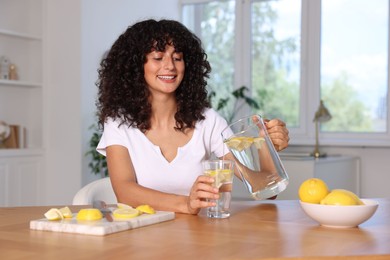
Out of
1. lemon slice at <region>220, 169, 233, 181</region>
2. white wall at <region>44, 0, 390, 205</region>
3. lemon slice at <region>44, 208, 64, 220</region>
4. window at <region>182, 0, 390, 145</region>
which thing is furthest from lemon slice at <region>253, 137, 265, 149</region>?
window at <region>182, 0, 390, 145</region>

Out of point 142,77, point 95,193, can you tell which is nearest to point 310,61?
point 142,77

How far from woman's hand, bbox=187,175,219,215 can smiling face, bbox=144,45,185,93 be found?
0.62 metres

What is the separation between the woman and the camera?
7.63ft

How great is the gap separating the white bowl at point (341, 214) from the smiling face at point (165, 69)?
82cm

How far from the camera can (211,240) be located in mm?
1494

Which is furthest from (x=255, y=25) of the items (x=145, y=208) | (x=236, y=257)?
(x=236, y=257)

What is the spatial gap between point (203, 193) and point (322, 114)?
3140 mm

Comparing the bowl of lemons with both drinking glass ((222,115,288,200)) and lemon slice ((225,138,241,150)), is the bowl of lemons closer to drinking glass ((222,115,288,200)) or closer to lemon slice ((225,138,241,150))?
drinking glass ((222,115,288,200))

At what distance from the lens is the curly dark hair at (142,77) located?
2.39 metres

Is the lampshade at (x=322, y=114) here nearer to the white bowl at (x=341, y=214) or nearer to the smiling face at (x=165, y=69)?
the smiling face at (x=165, y=69)

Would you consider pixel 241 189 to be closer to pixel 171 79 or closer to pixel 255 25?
pixel 255 25

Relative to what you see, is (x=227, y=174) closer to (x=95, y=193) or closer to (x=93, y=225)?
(x=93, y=225)

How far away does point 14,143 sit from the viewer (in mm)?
4645

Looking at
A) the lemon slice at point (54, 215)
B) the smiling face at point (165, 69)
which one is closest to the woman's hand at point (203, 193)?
the lemon slice at point (54, 215)
